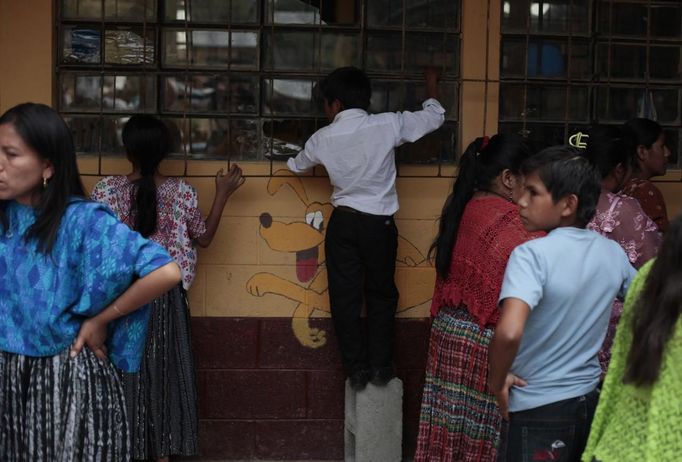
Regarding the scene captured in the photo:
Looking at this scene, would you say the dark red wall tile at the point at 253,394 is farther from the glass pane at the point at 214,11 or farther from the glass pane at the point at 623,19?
the glass pane at the point at 623,19

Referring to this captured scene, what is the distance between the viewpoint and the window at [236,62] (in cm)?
484

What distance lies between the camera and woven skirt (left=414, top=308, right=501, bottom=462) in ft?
12.0

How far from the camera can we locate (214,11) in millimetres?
4855

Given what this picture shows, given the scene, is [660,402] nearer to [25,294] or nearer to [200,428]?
[25,294]

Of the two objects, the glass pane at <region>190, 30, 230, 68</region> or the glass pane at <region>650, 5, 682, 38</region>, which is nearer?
the glass pane at <region>190, 30, 230, 68</region>

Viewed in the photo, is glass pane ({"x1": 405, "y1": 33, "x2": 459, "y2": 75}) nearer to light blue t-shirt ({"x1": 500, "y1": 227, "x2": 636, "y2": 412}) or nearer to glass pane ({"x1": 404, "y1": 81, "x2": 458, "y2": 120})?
glass pane ({"x1": 404, "y1": 81, "x2": 458, "y2": 120})

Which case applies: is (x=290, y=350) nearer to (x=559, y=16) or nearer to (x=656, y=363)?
(x=559, y=16)

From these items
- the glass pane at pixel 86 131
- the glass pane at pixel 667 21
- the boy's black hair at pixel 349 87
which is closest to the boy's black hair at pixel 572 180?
the boy's black hair at pixel 349 87

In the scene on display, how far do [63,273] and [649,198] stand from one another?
269cm

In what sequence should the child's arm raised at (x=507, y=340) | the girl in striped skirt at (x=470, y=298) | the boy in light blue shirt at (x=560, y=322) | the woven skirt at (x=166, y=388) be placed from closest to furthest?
the child's arm raised at (x=507, y=340) < the boy in light blue shirt at (x=560, y=322) < the girl in striped skirt at (x=470, y=298) < the woven skirt at (x=166, y=388)

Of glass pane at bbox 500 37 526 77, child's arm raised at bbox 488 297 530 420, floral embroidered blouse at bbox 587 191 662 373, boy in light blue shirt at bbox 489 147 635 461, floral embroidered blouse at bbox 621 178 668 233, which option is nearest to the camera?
child's arm raised at bbox 488 297 530 420

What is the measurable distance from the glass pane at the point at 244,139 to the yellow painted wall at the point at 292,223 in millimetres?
78

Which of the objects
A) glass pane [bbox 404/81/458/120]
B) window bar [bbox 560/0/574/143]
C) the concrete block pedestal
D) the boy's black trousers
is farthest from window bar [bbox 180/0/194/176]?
window bar [bbox 560/0/574/143]

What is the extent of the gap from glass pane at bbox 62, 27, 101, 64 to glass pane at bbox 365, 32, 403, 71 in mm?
1285
